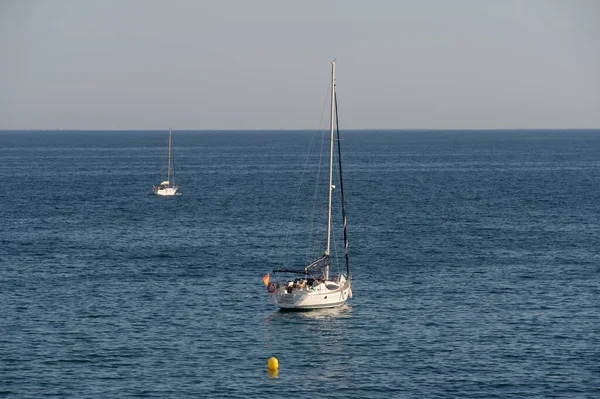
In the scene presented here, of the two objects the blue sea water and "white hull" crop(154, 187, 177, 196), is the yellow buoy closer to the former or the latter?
the blue sea water

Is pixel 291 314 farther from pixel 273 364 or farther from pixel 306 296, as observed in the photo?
pixel 273 364

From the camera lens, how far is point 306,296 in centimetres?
7912

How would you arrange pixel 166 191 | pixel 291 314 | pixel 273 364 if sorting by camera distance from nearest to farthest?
pixel 273 364
pixel 291 314
pixel 166 191

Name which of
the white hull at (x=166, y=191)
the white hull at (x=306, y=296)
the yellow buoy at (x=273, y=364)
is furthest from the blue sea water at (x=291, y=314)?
the white hull at (x=166, y=191)

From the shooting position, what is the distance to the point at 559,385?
6044 centimetres

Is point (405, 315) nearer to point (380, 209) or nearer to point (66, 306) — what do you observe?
point (66, 306)

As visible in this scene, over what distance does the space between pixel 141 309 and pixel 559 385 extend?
1327 inches

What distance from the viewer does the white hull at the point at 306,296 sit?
260 feet

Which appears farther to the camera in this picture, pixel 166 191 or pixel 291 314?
pixel 166 191

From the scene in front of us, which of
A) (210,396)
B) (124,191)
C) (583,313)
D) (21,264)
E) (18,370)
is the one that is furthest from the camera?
(124,191)

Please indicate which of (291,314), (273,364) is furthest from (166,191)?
(273,364)

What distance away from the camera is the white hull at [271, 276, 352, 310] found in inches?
3115

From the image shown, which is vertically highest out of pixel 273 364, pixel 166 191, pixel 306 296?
pixel 166 191

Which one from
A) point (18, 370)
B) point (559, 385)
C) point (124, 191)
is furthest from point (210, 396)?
point (124, 191)
